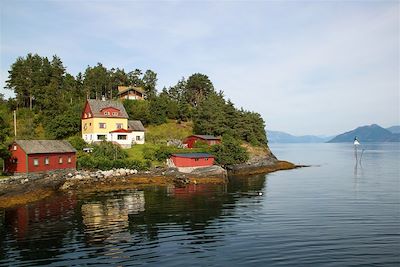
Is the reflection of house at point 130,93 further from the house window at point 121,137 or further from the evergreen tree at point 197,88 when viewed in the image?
the house window at point 121,137

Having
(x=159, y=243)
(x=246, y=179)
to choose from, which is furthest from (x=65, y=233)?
(x=246, y=179)

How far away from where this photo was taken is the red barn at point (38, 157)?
5066 cm

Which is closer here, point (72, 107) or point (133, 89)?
point (72, 107)

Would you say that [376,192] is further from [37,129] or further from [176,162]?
[37,129]

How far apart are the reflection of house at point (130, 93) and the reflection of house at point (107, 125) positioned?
3152 cm

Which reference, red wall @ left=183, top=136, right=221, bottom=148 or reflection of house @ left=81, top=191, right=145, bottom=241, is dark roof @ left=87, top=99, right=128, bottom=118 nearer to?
red wall @ left=183, top=136, right=221, bottom=148

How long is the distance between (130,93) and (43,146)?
5953 centimetres

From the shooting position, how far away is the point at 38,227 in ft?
102

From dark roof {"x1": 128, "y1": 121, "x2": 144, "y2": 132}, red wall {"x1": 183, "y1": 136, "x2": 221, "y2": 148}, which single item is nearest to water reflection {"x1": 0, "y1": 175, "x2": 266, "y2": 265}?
red wall {"x1": 183, "y1": 136, "x2": 221, "y2": 148}

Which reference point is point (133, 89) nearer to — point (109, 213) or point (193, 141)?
point (193, 141)

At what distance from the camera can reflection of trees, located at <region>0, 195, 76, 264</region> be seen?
24834 millimetres

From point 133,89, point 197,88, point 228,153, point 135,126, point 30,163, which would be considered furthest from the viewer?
point 197,88

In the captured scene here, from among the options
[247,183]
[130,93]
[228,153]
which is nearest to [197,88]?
[130,93]

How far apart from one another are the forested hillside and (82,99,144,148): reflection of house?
5318 mm
